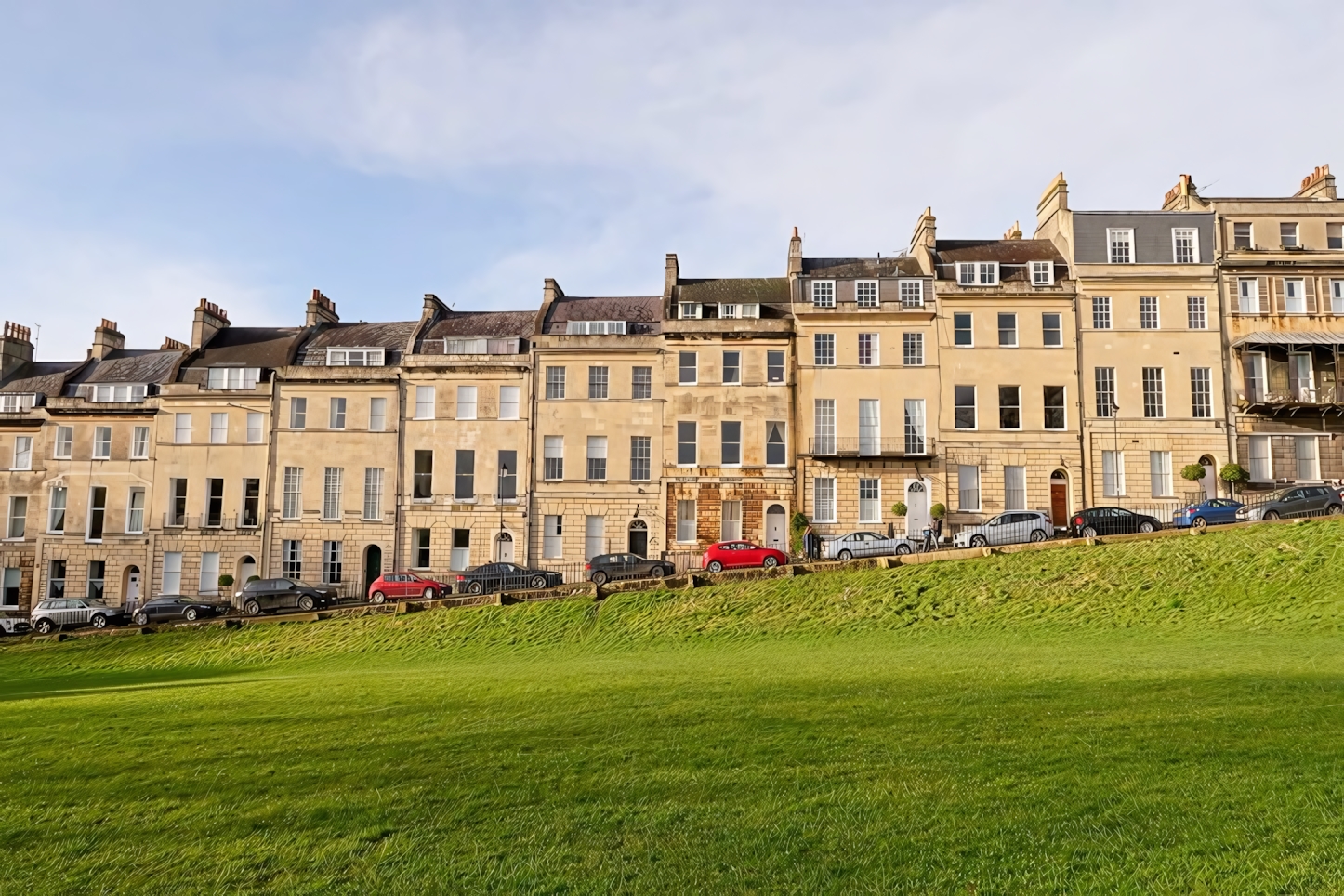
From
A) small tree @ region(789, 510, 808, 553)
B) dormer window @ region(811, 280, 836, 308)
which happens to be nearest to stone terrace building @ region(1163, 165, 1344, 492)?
dormer window @ region(811, 280, 836, 308)

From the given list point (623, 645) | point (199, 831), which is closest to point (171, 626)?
point (623, 645)

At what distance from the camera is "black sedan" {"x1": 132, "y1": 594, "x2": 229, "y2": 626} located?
120 ft

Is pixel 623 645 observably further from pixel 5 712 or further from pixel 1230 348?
pixel 1230 348

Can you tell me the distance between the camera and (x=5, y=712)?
15531 mm

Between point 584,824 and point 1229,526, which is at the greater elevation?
point 1229,526

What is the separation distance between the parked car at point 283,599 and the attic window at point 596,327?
1659 centimetres

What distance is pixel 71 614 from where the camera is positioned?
38.4 metres

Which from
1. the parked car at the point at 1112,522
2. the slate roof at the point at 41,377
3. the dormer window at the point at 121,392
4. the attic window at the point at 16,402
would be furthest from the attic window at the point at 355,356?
the parked car at the point at 1112,522

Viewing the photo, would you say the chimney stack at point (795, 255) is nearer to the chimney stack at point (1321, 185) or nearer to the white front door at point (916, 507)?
the white front door at point (916, 507)

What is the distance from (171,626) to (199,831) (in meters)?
30.0

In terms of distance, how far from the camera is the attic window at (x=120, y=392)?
158 ft

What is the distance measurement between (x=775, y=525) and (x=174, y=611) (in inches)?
991

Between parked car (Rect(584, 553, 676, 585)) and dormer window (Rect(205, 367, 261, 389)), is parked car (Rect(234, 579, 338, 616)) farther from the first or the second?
dormer window (Rect(205, 367, 261, 389))

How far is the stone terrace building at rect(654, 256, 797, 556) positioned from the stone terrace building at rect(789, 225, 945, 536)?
106cm
